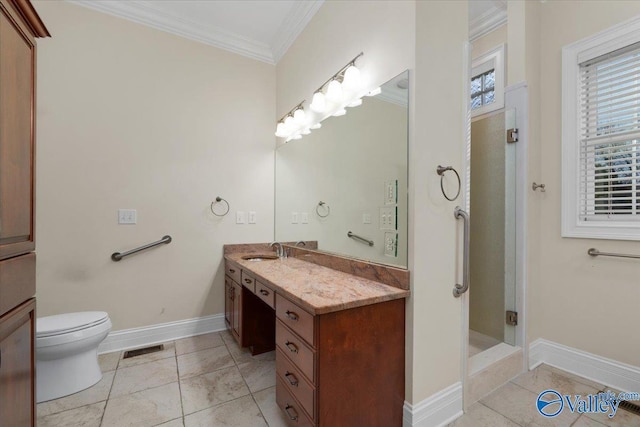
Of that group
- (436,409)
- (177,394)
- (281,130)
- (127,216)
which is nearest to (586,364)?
(436,409)

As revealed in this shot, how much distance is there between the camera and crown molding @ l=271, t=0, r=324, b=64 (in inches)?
89.9

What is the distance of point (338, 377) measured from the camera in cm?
120

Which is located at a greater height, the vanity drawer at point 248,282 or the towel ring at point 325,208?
Answer: the towel ring at point 325,208

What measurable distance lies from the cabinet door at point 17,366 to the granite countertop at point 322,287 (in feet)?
3.20

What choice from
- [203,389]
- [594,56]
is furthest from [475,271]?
[203,389]

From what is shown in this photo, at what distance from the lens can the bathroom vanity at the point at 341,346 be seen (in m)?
1.18

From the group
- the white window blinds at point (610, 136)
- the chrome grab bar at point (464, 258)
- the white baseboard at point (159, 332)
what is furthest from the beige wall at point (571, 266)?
the white baseboard at point (159, 332)

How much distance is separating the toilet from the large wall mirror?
63.7 inches

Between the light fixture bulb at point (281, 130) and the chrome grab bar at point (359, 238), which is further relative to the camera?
the light fixture bulb at point (281, 130)

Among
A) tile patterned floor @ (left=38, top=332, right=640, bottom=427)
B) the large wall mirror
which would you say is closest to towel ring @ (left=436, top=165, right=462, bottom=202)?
the large wall mirror

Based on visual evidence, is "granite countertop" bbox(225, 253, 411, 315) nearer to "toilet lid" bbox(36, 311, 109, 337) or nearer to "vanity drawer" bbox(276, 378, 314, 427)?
"vanity drawer" bbox(276, 378, 314, 427)

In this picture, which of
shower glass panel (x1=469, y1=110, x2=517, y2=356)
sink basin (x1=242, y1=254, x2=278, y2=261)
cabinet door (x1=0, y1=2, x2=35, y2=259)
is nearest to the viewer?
cabinet door (x1=0, y1=2, x2=35, y2=259)

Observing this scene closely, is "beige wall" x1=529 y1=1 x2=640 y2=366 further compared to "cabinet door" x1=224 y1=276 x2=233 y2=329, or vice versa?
"cabinet door" x1=224 y1=276 x2=233 y2=329

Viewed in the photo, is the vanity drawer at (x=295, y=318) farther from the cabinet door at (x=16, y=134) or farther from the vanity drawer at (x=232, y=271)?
the cabinet door at (x=16, y=134)
